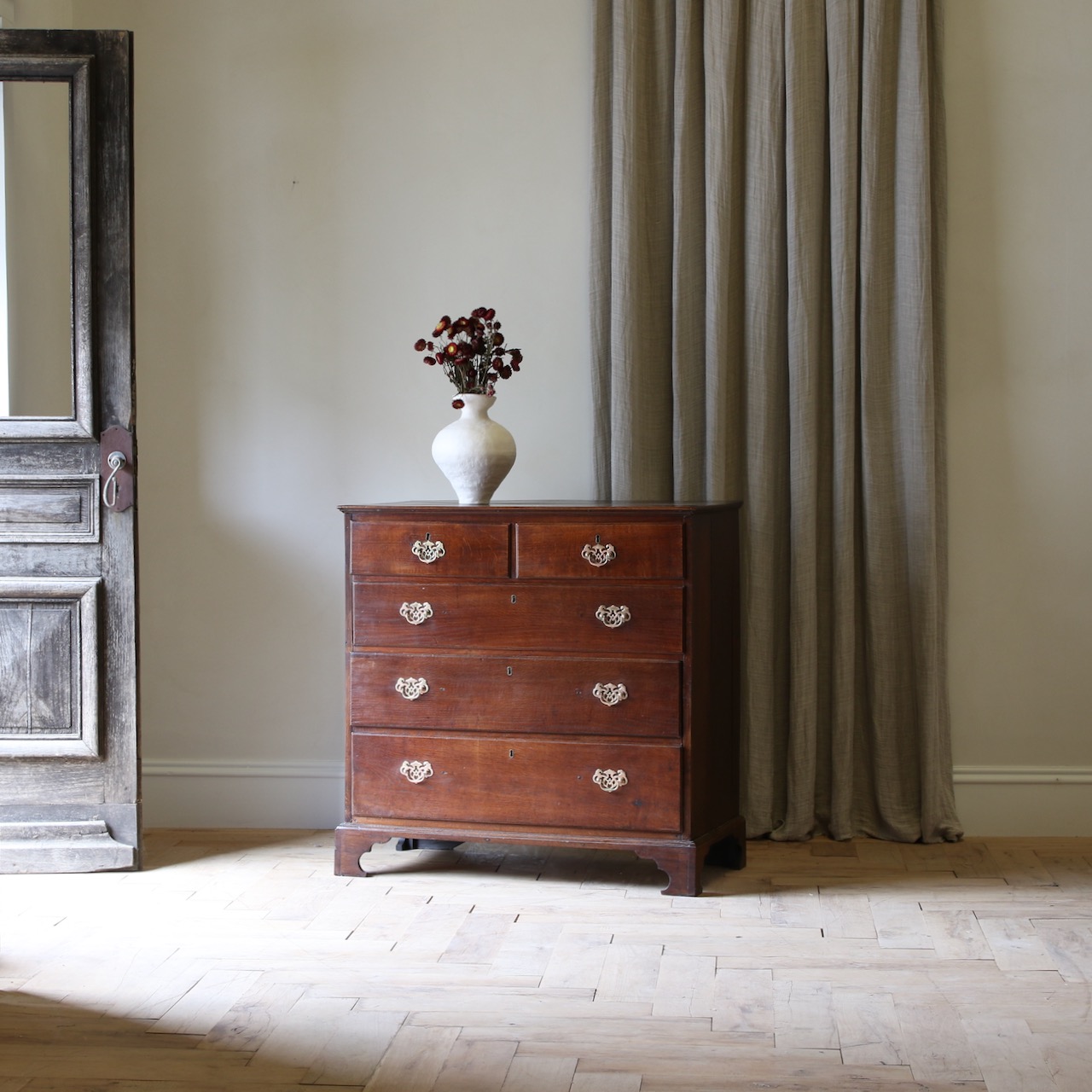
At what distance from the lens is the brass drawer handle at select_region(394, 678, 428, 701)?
306 centimetres

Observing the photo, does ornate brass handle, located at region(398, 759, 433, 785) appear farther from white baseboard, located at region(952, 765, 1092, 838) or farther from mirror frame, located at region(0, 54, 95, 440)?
white baseboard, located at region(952, 765, 1092, 838)

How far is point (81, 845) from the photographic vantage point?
10.4 ft

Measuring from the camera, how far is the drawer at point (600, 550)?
9.62 ft

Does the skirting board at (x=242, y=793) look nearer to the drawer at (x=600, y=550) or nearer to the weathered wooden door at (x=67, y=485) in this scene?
the weathered wooden door at (x=67, y=485)

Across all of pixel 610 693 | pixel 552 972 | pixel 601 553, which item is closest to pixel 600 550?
pixel 601 553

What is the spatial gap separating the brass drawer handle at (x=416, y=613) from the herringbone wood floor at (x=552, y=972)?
2.03 ft

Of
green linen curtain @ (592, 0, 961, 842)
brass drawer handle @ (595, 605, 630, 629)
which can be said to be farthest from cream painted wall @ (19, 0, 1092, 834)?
brass drawer handle @ (595, 605, 630, 629)

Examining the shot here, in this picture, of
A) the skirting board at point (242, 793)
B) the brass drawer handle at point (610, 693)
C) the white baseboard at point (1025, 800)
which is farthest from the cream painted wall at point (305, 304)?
the white baseboard at point (1025, 800)

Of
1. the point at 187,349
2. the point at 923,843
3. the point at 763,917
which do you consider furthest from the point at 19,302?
the point at 923,843

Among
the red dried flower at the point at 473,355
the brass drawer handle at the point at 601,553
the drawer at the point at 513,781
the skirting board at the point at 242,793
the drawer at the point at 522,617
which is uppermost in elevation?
the red dried flower at the point at 473,355

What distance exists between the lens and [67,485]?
3213 millimetres

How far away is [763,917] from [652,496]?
1.13 metres

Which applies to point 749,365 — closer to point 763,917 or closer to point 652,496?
point 652,496

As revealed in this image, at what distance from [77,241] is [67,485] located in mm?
589
